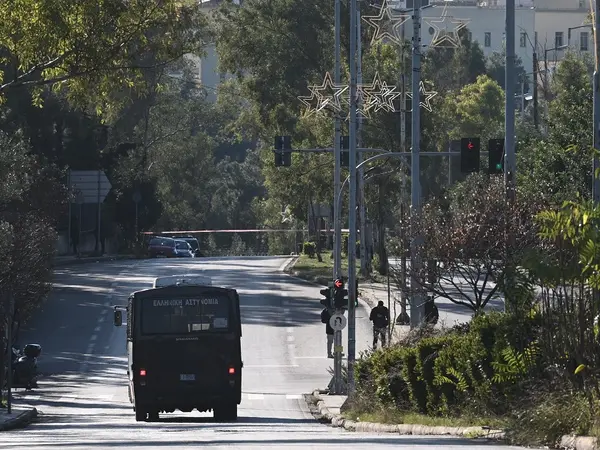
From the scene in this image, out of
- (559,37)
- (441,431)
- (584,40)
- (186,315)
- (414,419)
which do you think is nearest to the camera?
(441,431)

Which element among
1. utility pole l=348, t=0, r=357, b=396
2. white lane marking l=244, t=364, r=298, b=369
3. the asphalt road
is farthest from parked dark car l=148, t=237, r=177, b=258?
utility pole l=348, t=0, r=357, b=396

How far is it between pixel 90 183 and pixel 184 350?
47540 millimetres

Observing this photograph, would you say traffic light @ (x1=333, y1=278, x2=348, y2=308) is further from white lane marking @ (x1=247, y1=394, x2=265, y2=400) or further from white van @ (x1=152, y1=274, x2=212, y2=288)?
white van @ (x1=152, y1=274, x2=212, y2=288)

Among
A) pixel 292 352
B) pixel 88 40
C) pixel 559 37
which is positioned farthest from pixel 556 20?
pixel 88 40

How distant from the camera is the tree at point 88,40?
2053 cm

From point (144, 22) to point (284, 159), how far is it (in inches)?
837

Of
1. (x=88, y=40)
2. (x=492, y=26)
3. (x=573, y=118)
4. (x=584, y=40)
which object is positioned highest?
(x=492, y=26)

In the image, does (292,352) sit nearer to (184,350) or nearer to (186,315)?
(186,315)

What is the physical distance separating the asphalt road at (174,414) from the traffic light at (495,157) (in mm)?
7371

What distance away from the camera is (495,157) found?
1256 inches

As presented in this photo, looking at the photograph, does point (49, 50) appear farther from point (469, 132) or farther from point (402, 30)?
point (469, 132)

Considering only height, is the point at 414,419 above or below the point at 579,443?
below

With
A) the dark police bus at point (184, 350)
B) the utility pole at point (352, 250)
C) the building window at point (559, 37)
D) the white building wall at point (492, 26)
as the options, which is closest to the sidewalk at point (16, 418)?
the dark police bus at point (184, 350)

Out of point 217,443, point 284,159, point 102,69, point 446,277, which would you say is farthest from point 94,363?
point 217,443
